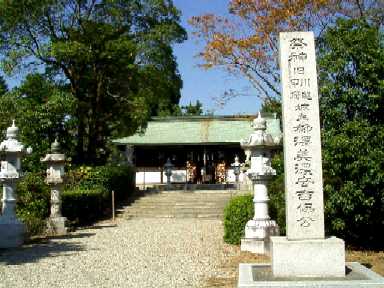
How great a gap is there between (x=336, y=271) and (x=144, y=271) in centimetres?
377

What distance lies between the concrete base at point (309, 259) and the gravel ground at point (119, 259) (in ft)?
5.33

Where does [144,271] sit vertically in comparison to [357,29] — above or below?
below

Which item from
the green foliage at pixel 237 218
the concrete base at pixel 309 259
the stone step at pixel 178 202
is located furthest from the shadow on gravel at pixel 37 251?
the stone step at pixel 178 202

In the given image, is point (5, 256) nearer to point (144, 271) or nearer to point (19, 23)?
point (144, 271)

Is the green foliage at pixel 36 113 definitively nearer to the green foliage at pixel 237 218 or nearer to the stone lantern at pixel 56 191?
the stone lantern at pixel 56 191

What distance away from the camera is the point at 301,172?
24.3ft

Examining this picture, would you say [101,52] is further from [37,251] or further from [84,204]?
[37,251]

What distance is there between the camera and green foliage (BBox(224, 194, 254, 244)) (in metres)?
12.8

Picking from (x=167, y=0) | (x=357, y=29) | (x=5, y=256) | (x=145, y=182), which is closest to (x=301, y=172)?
(x=357, y=29)

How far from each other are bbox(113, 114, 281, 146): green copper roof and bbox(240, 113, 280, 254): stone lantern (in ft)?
60.5

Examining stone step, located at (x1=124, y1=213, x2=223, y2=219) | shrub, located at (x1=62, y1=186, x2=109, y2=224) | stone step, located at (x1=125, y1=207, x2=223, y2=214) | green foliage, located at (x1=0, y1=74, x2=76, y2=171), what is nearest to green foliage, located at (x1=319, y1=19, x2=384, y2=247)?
stone step, located at (x1=124, y1=213, x2=223, y2=219)

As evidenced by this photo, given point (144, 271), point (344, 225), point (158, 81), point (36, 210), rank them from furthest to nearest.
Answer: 1. point (158, 81)
2. point (36, 210)
3. point (344, 225)
4. point (144, 271)

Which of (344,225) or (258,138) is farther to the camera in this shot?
(258,138)

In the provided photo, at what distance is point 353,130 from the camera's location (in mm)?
10609
